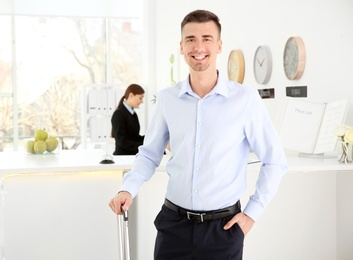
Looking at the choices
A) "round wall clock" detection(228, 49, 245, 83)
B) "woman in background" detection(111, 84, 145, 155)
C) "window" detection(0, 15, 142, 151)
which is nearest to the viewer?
"round wall clock" detection(228, 49, 245, 83)

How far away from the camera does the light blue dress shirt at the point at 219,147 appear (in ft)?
6.51

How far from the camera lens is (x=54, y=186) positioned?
3.37m

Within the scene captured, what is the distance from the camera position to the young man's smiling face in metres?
1.91

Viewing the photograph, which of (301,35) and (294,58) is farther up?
(301,35)

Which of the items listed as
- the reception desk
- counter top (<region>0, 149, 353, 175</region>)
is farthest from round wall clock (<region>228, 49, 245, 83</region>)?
the reception desk

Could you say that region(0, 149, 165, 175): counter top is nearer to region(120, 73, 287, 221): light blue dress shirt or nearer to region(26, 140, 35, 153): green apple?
region(26, 140, 35, 153): green apple

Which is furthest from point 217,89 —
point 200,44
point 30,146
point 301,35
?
point 30,146

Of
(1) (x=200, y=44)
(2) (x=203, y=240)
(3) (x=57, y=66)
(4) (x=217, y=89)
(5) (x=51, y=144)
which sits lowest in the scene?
(2) (x=203, y=240)

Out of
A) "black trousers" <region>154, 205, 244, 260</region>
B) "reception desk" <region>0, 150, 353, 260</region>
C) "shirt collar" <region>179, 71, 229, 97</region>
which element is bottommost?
"reception desk" <region>0, 150, 353, 260</region>

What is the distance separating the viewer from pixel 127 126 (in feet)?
18.2

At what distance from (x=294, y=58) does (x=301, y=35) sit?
17cm

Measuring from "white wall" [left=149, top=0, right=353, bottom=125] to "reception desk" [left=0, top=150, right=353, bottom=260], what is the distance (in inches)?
21.2

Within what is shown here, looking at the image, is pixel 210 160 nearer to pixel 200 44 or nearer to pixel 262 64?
pixel 200 44

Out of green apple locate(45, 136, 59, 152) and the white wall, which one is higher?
the white wall
